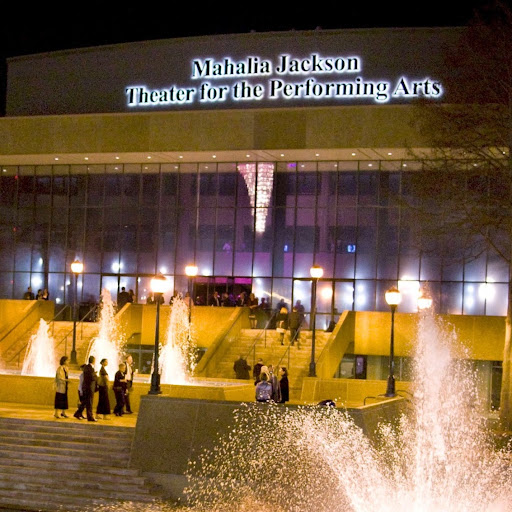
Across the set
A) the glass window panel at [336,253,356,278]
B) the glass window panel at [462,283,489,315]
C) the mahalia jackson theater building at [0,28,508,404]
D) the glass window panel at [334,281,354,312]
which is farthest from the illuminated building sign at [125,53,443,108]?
the glass window panel at [462,283,489,315]

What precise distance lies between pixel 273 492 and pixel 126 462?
3838 mm

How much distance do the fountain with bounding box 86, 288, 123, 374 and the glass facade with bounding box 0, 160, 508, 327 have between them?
284 cm

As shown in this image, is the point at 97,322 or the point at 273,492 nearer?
the point at 273,492

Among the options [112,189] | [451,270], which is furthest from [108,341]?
[451,270]

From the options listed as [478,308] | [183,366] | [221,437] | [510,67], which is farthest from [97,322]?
[221,437]

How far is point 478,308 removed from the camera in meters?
45.2

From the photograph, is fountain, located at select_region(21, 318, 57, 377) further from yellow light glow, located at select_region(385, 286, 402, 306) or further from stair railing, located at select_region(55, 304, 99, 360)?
yellow light glow, located at select_region(385, 286, 402, 306)

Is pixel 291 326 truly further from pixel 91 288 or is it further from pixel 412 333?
pixel 91 288

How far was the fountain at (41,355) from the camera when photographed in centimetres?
3909

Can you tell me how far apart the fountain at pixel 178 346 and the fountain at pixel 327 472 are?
15601mm

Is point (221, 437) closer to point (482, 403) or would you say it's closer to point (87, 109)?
point (482, 403)

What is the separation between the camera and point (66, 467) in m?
22.8

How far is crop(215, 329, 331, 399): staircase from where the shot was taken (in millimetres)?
36625

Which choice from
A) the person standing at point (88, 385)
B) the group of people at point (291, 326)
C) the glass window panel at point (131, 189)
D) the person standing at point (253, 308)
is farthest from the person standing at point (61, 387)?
the glass window panel at point (131, 189)
